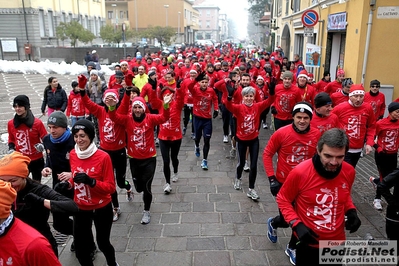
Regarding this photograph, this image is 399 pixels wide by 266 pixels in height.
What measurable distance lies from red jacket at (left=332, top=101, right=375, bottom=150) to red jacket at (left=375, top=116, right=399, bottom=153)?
19 cm

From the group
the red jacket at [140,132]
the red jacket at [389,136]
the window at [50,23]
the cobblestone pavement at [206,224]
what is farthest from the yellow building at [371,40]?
the window at [50,23]

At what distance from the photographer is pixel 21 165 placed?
3078 mm

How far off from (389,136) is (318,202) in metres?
3.46

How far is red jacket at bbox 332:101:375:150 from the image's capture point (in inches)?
238

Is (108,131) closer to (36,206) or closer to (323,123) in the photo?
(36,206)

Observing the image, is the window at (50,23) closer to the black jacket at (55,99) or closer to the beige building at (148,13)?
the beige building at (148,13)

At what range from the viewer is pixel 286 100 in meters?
8.25

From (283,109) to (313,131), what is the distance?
3.83 m

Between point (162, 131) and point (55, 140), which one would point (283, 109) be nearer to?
point (162, 131)

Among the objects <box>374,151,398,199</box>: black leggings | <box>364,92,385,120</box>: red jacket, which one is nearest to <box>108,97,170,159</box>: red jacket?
<box>374,151,398,199</box>: black leggings

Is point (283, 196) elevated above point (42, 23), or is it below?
below

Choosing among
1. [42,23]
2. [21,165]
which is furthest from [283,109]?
[42,23]

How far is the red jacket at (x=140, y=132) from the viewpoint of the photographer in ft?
18.4

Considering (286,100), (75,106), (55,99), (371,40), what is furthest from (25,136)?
(371,40)
